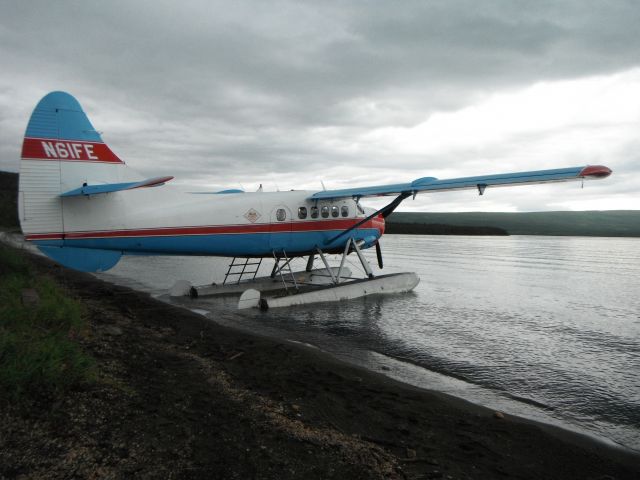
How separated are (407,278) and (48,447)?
12.0 metres

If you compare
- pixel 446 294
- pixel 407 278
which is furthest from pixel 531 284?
pixel 407 278

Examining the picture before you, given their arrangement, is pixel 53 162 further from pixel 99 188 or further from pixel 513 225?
pixel 513 225

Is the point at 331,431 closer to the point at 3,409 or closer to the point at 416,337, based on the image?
the point at 3,409

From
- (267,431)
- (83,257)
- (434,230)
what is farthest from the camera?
(434,230)

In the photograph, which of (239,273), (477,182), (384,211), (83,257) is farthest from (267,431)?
(384,211)

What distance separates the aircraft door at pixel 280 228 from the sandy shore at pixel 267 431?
665cm

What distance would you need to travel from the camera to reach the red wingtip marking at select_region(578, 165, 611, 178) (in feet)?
29.5

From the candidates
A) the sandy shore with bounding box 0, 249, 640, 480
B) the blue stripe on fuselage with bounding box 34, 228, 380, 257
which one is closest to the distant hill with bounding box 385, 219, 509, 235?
the blue stripe on fuselage with bounding box 34, 228, 380, 257

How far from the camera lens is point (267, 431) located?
3.74 meters

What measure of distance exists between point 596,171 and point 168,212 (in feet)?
32.0

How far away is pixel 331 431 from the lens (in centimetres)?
391

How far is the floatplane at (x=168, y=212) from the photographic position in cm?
870

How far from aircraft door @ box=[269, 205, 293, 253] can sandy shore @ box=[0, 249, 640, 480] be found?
665 centimetres

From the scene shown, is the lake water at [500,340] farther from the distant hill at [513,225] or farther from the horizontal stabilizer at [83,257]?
the distant hill at [513,225]
